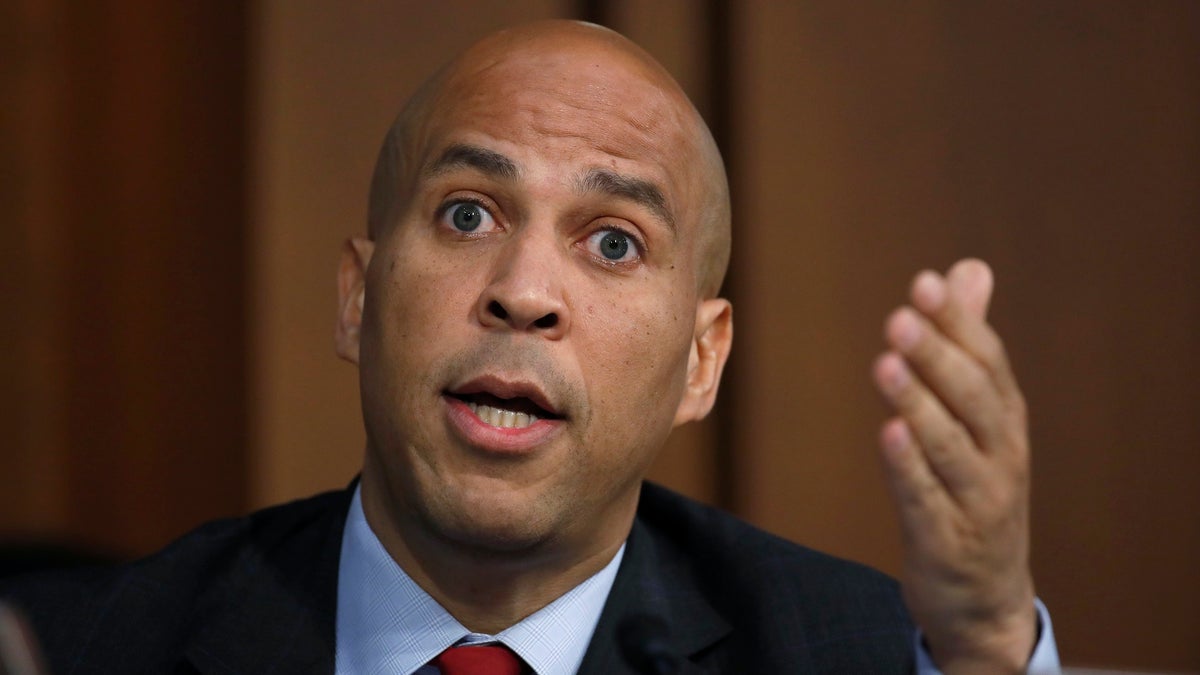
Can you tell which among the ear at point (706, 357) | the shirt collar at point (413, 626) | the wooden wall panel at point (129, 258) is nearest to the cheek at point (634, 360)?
the ear at point (706, 357)

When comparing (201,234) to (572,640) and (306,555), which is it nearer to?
(306,555)

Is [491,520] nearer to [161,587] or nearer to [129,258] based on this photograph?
[161,587]

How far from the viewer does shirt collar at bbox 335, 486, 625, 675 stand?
57.3 inches

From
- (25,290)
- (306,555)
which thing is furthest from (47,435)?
(306,555)

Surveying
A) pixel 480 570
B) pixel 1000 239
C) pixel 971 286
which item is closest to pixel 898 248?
pixel 1000 239

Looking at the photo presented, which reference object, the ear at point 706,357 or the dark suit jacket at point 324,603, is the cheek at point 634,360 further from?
the dark suit jacket at point 324,603

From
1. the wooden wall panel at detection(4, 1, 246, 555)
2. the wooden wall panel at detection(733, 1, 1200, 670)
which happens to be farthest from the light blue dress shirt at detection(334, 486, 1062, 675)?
the wooden wall panel at detection(4, 1, 246, 555)

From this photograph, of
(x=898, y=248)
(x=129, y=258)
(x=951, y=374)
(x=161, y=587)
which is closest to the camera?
(x=951, y=374)

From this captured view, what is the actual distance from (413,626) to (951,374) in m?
0.69

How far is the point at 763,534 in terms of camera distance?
5.66 feet

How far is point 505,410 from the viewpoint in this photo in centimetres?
136

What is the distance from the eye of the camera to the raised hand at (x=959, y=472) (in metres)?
1.04

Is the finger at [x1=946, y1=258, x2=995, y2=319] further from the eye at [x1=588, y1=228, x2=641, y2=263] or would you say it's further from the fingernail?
the eye at [x1=588, y1=228, x2=641, y2=263]

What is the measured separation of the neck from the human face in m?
0.02
